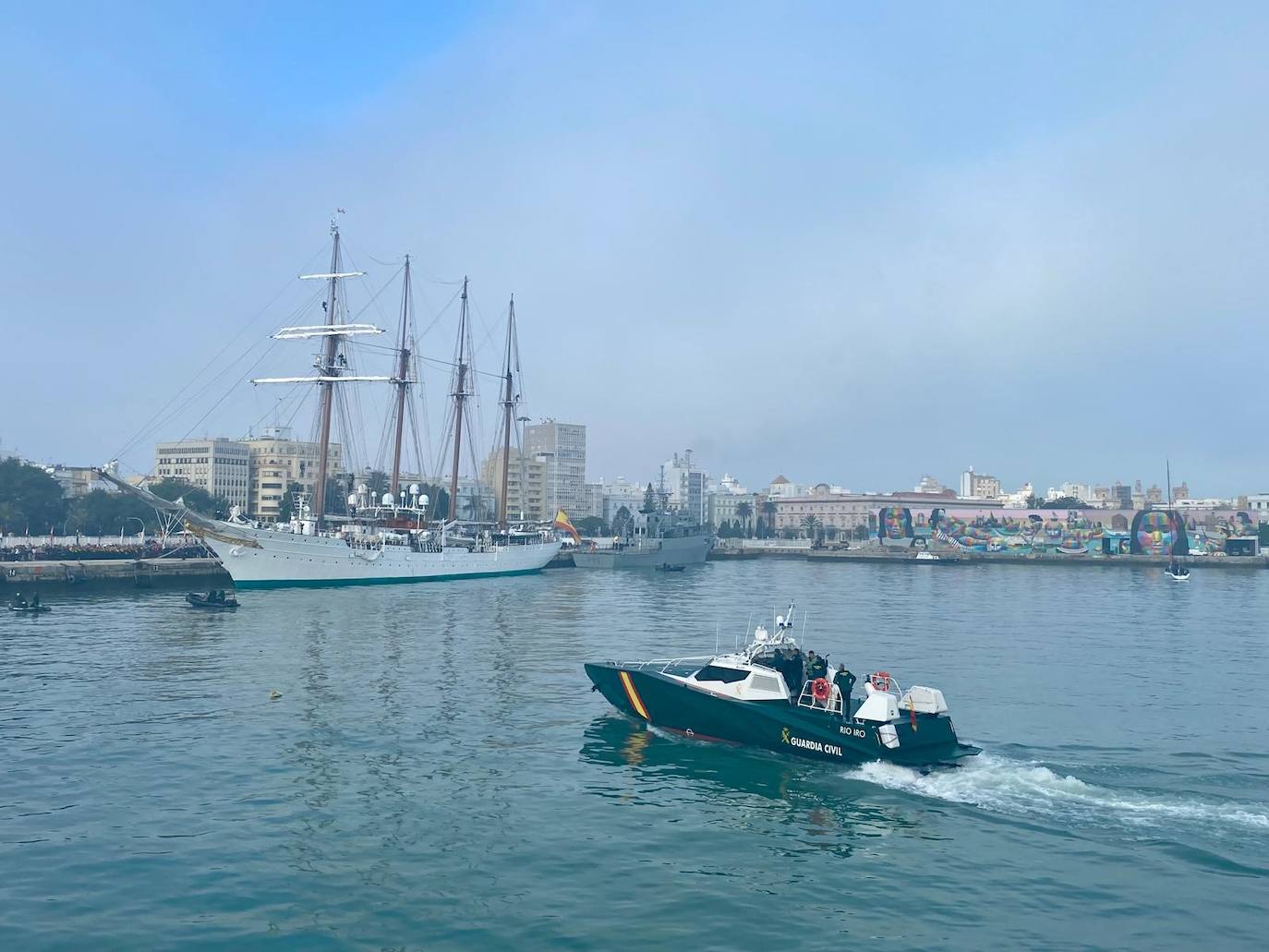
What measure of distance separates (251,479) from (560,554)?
88804mm

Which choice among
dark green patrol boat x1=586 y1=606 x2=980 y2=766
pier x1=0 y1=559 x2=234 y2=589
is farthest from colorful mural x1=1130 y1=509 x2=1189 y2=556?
dark green patrol boat x1=586 y1=606 x2=980 y2=766

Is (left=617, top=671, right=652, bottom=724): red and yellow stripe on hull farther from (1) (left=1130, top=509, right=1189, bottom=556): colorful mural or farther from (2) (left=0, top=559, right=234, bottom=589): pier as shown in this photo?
(1) (left=1130, top=509, right=1189, bottom=556): colorful mural

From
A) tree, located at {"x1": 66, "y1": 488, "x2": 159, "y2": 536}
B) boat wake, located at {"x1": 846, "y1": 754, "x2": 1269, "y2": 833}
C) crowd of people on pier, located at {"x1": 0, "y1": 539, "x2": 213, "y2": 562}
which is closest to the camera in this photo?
boat wake, located at {"x1": 846, "y1": 754, "x2": 1269, "y2": 833}

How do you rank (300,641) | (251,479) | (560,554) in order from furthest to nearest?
(251,479), (560,554), (300,641)

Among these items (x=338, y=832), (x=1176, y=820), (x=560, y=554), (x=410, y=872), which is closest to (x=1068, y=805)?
(x=1176, y=820)

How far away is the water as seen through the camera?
14586 mm

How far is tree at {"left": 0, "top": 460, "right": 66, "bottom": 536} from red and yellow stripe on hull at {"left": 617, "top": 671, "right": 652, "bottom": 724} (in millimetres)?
108456

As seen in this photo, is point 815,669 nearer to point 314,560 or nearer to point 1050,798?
point 1050,798

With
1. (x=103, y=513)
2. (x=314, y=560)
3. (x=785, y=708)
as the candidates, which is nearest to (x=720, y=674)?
(x=785, y=708)

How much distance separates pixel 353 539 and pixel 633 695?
6782 centimetres

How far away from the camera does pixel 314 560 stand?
81.2m

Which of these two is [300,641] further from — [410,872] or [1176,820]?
[1176,820]

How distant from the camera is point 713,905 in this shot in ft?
49.9

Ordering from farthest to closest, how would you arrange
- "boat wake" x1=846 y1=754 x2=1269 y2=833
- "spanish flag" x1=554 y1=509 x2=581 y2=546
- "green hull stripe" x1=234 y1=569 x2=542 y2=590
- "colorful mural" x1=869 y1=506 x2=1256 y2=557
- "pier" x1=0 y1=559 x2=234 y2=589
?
"colorful mural" x1=869 y1=506 x2=1256 y2=557, "spanish flag" x1=554 y1=509 x2=581 y2=546, "green hull stripe" x1=234 y1=569 x2=542 y2=590, "pier" x1=0 y1=559 x2=234 y2=589, "boat wake" x1=846 y1=754 x2=1269 y2=833
